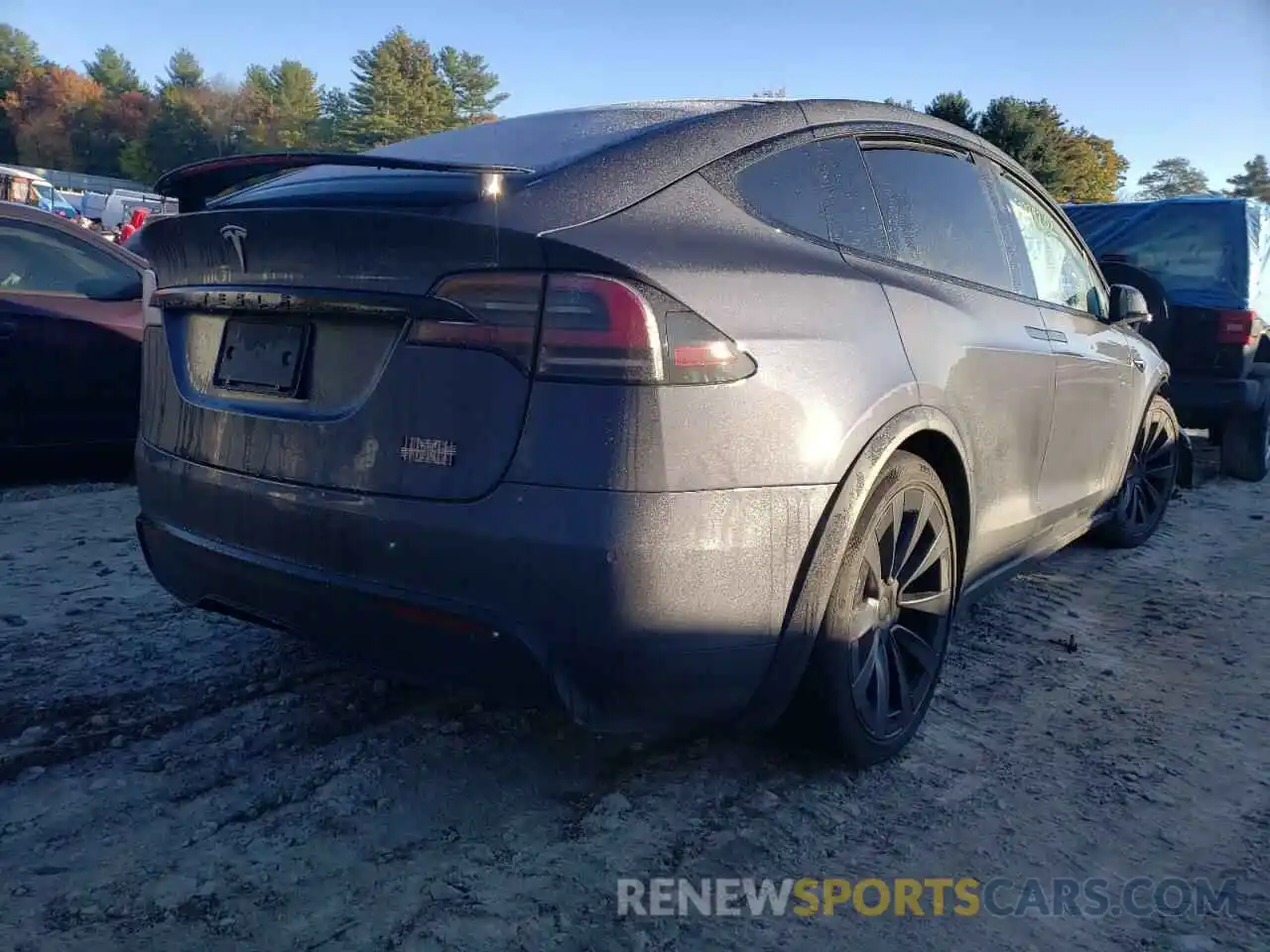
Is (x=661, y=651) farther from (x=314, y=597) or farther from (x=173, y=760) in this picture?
(x=173, y=760)

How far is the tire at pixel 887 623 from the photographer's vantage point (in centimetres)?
247

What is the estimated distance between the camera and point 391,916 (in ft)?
6.60

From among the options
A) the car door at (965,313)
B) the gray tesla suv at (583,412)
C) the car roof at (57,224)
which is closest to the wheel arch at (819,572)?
the gray tesla suv at (583,412)

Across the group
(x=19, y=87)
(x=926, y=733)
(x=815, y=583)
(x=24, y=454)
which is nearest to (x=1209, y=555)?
(x=926, y=733)

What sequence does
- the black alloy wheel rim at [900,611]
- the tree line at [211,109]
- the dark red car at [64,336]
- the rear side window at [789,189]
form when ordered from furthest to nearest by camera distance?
the tree line at [211,109] → the dark red car at [64,336] → the black alloy wheel rim at [900,611] → the rear side window at [789,189]

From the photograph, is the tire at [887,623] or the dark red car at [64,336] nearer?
the tire at [887,623]

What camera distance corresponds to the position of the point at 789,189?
250cm

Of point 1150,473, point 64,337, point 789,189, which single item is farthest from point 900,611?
point 64,337

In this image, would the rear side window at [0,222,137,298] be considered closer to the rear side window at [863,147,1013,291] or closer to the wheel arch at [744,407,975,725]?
the rear side window at [863,147,1013,291]

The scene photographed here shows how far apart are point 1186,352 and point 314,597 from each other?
6.74m

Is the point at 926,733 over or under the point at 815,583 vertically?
under

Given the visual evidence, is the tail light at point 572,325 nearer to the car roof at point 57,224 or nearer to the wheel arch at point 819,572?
the wheel arch at point 819,572

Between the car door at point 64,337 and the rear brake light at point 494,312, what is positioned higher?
the rear brake light at point 494,312

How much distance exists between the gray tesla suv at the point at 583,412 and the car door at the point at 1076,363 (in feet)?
3.27
